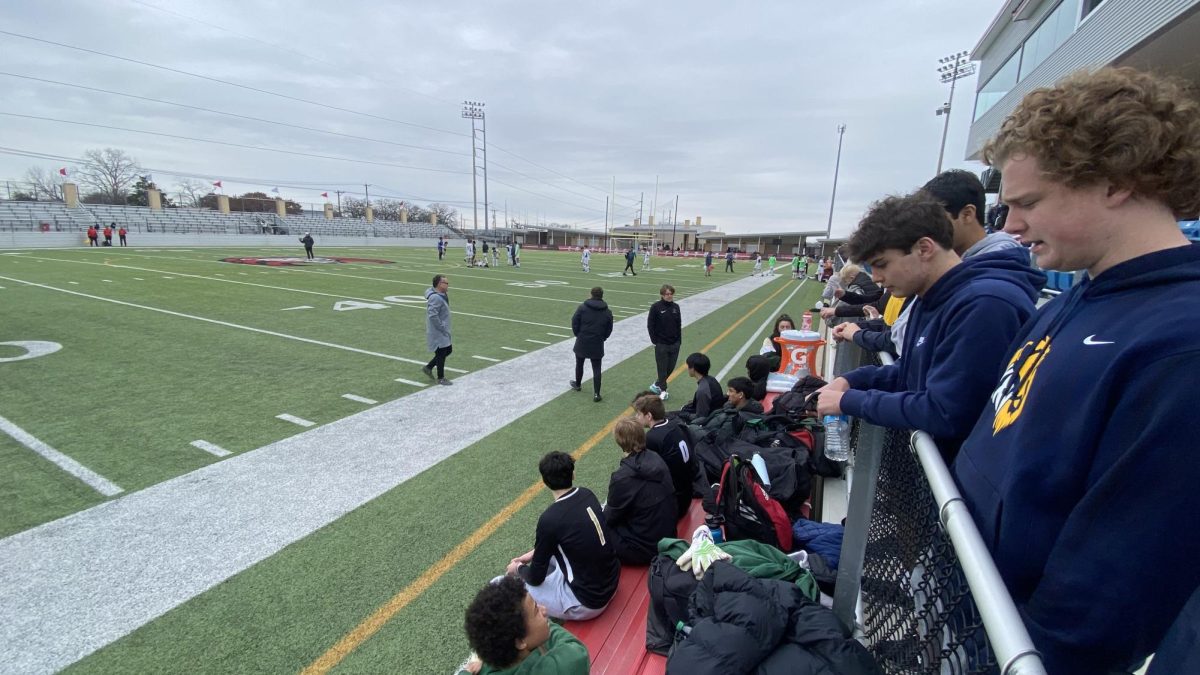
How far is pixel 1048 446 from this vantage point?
1.07m

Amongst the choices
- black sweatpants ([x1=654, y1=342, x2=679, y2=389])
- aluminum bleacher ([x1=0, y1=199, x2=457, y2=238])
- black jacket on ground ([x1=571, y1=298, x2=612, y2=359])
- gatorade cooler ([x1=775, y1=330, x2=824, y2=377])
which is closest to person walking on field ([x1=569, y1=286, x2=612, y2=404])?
black jacket on ground ([x1=571, y1=298, x2=612, y2=359])

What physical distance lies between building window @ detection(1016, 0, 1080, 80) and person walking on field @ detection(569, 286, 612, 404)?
1808cm

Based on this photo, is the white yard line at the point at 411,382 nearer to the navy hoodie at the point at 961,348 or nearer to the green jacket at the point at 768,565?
the green jacket at the point at 768,565

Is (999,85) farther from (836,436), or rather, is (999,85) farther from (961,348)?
(961,348)

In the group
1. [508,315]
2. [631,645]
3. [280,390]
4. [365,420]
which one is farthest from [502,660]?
[508,315]

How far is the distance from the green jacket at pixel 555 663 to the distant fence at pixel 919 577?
1292 mm

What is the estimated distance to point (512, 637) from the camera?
2.30m

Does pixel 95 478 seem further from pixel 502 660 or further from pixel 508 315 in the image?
pixel 508 315

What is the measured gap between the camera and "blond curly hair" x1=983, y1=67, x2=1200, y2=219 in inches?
42.8

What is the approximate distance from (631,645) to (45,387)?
9.14m

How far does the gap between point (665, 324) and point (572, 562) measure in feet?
18.0

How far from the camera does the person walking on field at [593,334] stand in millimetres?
8016

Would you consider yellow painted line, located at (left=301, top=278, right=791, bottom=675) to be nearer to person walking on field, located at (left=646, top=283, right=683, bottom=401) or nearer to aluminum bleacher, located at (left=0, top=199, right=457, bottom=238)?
person walking on field, located at (left=646, top=283, right=683, bottom=401)

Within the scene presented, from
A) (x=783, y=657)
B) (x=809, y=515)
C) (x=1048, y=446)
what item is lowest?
(x=809, y=515)
